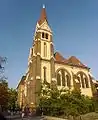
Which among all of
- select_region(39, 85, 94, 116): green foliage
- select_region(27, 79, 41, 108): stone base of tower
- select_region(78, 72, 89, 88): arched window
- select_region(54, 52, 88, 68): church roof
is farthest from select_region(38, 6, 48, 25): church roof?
select_region(39, 85, 94, 116): green foliage

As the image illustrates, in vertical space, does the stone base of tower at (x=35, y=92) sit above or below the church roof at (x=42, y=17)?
below

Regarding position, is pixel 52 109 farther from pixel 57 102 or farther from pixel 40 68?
pixel 40 68

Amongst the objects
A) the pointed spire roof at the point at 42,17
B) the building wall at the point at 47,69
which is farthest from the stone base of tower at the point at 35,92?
the pointed spire roof at the point at 42,17

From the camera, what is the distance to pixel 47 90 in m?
33.7

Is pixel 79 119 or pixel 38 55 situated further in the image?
pixel 38 55

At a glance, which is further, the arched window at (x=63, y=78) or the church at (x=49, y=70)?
the arched window at (x=63, y=78)

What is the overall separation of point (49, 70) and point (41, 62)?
8.32 feet

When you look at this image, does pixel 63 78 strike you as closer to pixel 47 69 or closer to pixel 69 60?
pixel 47 69

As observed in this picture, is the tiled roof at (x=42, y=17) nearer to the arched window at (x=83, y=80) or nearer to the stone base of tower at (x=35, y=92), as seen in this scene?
the arched window at (x=83, y=80)

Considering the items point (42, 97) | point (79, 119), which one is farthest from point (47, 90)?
point (79, 119)

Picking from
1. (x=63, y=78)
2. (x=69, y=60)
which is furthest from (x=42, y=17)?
(x=63, y=78)

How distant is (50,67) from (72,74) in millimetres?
6264

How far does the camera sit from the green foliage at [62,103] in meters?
26.3

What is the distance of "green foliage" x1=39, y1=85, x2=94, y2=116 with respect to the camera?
26302mm
